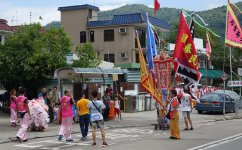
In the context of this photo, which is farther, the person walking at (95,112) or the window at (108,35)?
the window at (108,35)

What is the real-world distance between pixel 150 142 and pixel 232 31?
16.9 m

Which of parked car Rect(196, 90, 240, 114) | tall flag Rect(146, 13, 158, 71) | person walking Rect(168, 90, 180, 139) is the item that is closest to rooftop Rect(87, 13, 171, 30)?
parked car Rect(196, 90, 240, 114)

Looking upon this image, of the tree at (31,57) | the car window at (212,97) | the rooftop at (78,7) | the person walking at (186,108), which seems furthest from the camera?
the rooftop at (78,7)

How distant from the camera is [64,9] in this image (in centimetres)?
5253

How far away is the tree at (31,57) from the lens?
27344mm

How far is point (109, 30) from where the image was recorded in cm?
4897

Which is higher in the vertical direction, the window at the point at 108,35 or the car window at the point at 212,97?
the window at the point at 108,35

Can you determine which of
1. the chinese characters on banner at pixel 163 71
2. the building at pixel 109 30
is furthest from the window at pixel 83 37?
the chinese characters on banner at pixel 163 71

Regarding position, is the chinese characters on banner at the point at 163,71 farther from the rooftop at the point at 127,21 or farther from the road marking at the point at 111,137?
the rooftop at the point at 127,21

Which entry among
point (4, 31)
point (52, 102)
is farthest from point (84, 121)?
point (4, 31)

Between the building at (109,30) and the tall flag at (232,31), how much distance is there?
16.8 m

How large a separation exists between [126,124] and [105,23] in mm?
28450

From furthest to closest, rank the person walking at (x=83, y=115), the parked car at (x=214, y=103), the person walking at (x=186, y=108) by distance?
the parked car at (x=214, y=103) < the person walking at (x=186, y=108) < the person walking at (x=83, y=115)

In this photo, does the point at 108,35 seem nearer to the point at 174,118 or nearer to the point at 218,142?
the point at 174,118
